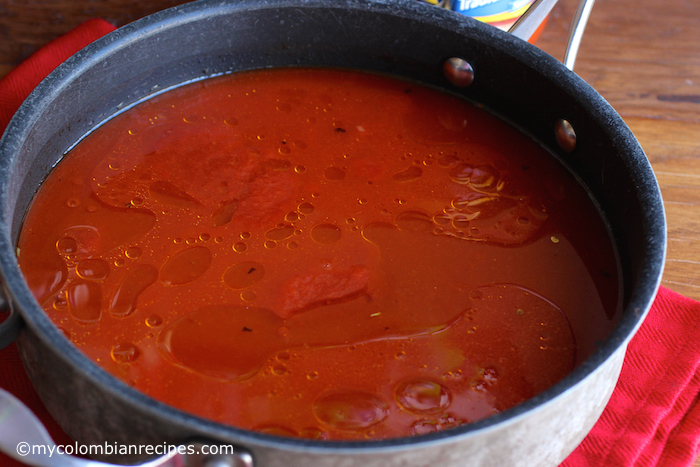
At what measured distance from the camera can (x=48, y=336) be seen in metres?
0.49

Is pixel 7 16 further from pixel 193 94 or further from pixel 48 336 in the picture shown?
pixel 48 336

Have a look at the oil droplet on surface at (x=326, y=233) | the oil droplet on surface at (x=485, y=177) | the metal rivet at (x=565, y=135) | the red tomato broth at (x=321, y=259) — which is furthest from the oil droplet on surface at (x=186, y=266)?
the metal rivet at (x=565, y=135)

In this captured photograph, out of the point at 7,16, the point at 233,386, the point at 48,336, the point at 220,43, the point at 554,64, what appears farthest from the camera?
the point at 7,16

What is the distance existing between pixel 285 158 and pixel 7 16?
570 mm

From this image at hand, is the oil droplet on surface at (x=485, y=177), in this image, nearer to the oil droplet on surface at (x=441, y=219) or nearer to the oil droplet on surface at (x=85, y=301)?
the oil droplet on surface at (x=441, y=219)

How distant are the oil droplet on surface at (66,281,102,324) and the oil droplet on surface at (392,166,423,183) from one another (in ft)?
1.16

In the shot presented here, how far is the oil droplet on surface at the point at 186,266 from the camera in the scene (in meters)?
0.68

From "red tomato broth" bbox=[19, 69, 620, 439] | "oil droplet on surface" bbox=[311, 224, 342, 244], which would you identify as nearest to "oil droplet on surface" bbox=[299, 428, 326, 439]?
"red tomato broth" bbox=[19, 69, 620, 439]

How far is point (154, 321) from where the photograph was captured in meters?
0.65

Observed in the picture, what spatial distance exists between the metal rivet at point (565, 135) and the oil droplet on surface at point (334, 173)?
0.27 m

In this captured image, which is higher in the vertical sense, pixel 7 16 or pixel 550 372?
pixel 7 16

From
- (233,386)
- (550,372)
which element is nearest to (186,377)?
(233,386)

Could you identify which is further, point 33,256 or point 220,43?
point 220,43

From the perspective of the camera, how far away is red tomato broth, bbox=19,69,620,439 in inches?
23.9
